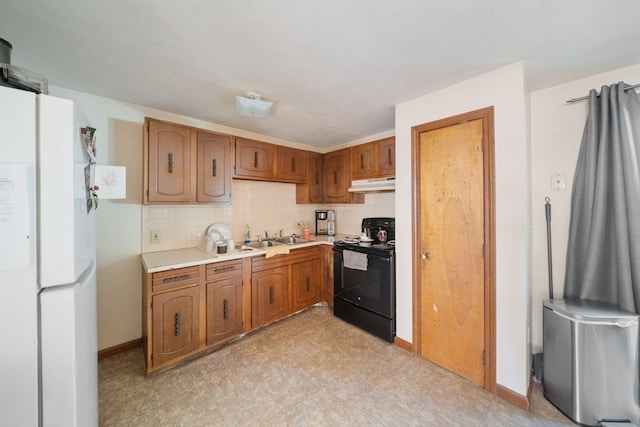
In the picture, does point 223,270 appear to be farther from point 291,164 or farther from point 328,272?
point 291,164

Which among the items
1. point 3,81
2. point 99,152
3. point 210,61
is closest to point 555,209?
point 210,61

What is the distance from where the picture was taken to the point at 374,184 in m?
2.66

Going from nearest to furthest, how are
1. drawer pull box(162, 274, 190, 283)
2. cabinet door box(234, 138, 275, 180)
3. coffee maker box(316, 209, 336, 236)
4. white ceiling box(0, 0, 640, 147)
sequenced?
1. white ceiling box(0, 0, 640, 147)
2. drawer pull box(162, 274, 190, 283)
3. cabinet door box(234, 138, 275, 180)
4. coffee maker box(316, 209, 336, 236)

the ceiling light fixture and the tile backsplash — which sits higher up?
the ceiling light fixture

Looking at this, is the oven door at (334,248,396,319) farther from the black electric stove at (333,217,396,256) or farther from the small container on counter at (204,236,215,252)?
the small container on counter at (204,236,215,252)

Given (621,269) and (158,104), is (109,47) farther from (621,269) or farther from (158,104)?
(621,269)

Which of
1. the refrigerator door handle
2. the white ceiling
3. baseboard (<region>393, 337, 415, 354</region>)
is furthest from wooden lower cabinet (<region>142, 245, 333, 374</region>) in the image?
the refrigerator door handle

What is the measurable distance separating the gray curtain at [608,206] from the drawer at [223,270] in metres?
2.74

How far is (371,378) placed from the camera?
6.04 feet

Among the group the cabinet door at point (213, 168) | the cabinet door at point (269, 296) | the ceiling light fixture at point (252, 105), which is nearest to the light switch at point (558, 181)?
the ceiling light fixture at point (252, 105)

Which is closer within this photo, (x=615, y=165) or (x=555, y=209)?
(x=615, y=165)

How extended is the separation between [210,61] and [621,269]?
118 inches

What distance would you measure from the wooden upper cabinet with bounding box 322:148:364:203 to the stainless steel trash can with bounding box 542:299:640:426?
7.23ft

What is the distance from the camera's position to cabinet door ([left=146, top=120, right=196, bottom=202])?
2.07 m
